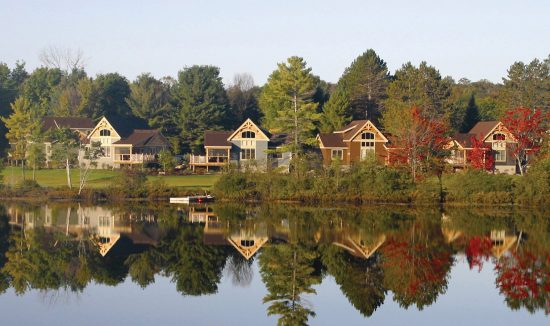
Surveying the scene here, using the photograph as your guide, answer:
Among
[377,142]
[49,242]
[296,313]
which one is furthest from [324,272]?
[377,142]

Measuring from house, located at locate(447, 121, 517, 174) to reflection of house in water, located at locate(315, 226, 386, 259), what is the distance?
3281 centimetres

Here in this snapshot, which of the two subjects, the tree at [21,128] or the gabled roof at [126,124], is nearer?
the tree at [21,128]

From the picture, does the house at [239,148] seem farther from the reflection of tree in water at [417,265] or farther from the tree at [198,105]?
the reflection of tree in water at [417,265]

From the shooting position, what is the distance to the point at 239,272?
31.2 m

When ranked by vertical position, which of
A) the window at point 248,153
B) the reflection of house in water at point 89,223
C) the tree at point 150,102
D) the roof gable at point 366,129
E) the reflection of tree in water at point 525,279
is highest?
the tree at point 150,102

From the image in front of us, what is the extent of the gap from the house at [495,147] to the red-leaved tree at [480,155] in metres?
0.41

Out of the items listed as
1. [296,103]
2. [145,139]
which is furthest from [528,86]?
[145,139]

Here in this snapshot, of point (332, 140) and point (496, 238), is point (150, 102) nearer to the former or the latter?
point (332, 140)

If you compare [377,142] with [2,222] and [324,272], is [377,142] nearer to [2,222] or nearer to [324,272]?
[2,222]

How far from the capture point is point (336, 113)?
7925cm

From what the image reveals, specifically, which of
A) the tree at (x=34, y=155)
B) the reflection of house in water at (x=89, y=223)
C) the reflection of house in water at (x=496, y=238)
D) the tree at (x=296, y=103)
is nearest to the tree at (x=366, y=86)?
the tree at (x=296, y=103)

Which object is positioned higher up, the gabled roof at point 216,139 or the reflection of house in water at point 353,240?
the gabled roof at point 216,139

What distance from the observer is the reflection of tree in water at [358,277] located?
85.8 ft

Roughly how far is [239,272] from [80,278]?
585cm
